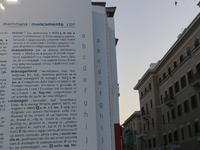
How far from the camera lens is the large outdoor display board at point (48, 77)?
2.86 m

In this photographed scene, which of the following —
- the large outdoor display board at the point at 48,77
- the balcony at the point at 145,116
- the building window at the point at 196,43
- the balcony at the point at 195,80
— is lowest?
the large outdoor display board at the point at 48,77

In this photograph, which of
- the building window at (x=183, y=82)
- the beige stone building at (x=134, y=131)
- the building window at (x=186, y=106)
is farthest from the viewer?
the beige stone building at (x=134, y=131)

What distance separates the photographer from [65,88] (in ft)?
9.84

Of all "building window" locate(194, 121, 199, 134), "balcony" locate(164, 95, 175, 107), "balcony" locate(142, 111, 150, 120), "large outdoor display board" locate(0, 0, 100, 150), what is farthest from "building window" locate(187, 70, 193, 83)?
"large outdoor display board" locate(0, 0, 100, 150)

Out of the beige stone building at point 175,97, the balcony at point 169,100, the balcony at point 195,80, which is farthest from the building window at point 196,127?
the balcony at point 169,100

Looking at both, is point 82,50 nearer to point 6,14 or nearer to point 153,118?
point 6,14

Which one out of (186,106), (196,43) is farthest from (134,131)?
(196,43)

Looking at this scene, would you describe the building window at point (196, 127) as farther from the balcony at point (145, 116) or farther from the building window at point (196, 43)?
the balcony at point (145, 116)

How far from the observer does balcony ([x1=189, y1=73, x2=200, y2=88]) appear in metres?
24.6

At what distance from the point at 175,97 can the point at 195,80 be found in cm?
640

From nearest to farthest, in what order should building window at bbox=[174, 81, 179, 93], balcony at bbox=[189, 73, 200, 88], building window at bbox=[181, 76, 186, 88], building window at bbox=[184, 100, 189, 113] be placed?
balcony at bbox=[189, 73, 200, 88] < building window at bbox=[184, 100, 189, 113] < building window at bbox=[181, 76, 186, 88] < building window at bbox=[174, 81, 179, 93]

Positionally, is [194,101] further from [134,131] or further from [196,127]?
[134,131]

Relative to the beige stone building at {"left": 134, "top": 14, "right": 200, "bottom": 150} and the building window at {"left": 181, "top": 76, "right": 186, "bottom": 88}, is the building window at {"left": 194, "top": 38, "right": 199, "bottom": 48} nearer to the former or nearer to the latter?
the beige stone building at {"left": 134, "top": 14, "right": 200, "bottom": 150}

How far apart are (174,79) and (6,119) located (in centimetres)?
2979
